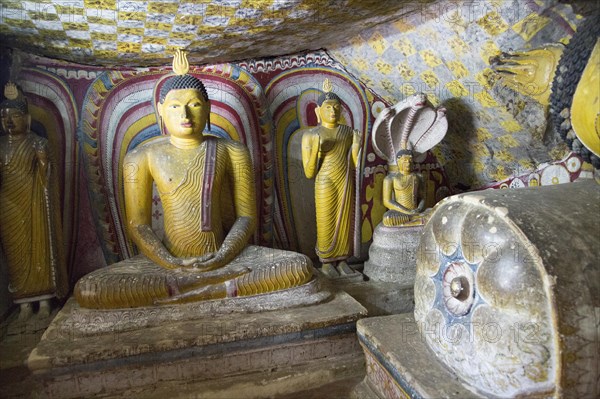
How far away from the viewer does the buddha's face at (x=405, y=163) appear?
4277 millimetres

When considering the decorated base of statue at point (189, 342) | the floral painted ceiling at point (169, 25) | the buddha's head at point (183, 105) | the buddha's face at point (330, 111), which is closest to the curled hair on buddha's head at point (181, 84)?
the buddha's head at point (183, 105)

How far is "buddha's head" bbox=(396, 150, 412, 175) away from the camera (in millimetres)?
4277

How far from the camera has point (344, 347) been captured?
300cm

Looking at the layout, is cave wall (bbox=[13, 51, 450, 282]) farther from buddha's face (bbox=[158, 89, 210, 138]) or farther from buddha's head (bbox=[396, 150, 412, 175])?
buddha's face (bbox=[158, 89, 210, 138])

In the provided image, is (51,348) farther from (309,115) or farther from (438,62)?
(438,62)

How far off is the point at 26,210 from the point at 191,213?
3.95 feet

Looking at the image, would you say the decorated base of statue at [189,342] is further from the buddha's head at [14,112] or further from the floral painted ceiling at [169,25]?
the floral painted ceiling at [169,25]

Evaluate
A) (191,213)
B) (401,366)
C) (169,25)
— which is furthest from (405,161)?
(401,366)

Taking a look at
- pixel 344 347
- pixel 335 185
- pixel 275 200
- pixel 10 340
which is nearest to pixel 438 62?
pixel 335 185

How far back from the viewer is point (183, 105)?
3322 mm

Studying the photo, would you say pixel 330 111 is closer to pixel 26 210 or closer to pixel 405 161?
pixel 405 161

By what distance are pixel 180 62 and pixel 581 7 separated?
260 centimetres

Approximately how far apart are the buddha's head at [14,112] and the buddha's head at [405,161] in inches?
122

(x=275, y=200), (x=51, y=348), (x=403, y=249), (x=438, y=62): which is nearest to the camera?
(x=51, y=348)
